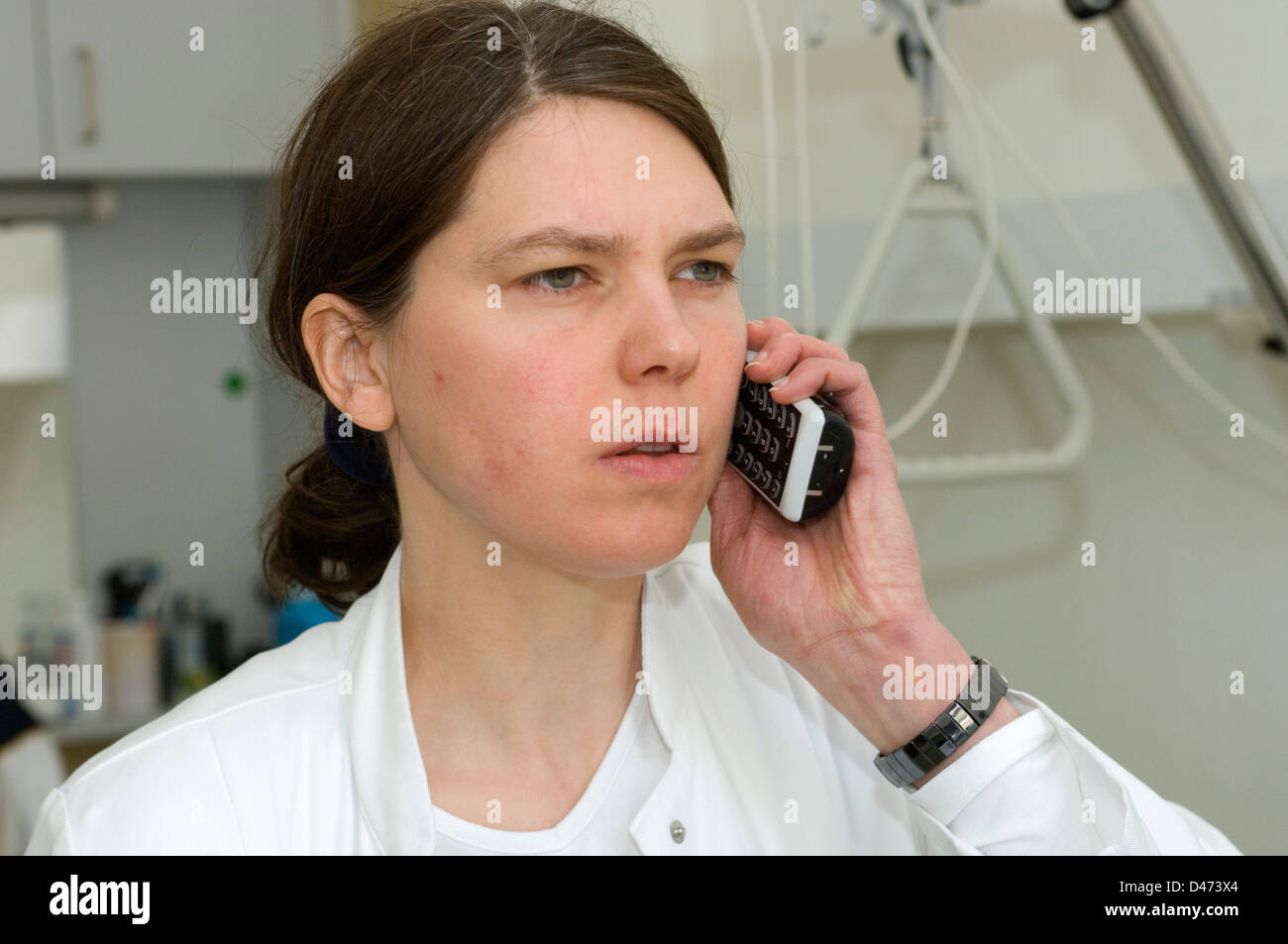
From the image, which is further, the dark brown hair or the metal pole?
the metal pole

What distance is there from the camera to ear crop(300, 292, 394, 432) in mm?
949

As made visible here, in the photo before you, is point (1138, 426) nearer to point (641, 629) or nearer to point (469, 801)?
point (641, 629)

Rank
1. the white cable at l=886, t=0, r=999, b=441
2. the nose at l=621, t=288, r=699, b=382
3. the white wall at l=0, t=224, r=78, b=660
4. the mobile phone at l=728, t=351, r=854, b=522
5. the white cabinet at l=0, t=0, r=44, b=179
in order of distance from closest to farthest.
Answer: the nose at l=621, t=288, r=699, b=382 < the mobile phone at l=728, t=351, r=854, b=522 < the white cable at l=886, t=0, r=999, b=441 < the white cabinet at l=0, t=0, r=44, b=179 < the white wall at l=0, t=224, r=78, b=660

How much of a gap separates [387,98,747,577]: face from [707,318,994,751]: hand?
0.12m

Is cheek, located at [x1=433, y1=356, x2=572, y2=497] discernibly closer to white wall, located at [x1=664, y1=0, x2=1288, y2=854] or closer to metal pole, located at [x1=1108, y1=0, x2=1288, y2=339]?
white wall, located at [x1=664, y1=0, x2=1288, y2=854]

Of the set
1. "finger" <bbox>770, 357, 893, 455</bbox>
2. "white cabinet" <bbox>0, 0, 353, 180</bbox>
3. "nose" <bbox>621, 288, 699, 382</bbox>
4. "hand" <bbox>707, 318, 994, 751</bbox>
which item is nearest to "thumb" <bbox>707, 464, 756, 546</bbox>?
"hand" <bbox>707, 318, 994, 751</bbox>

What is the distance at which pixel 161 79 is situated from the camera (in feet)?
7.48

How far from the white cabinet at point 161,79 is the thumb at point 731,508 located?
1410 millimetres

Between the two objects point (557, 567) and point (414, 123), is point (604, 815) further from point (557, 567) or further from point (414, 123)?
point (414, 123)

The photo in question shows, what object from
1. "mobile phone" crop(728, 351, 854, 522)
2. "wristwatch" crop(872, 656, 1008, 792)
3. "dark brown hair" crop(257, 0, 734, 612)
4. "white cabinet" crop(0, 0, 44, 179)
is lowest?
"wristwatch" crop(872, 656, 1008, 792)

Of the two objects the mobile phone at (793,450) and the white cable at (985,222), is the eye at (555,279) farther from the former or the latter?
the white cable at (985,222)
